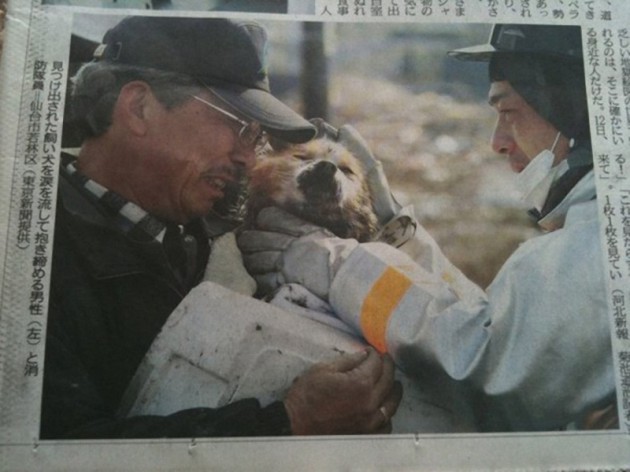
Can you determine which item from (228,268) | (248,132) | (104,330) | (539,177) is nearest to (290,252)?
(228,268)

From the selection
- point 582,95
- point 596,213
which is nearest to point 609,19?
Answer: point 582,95

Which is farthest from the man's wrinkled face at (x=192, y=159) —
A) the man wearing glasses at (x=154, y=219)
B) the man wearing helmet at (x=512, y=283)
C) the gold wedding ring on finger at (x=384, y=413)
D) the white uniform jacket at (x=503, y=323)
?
the gold wedding ring on finger at (x=384, y=413)

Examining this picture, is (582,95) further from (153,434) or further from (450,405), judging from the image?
(153,434)

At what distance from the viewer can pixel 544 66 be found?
1.32 metres

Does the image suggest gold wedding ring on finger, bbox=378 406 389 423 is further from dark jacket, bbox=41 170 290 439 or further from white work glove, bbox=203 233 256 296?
white work glove, bbox=203 233 256 296

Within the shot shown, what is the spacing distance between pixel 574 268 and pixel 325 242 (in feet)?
1.47

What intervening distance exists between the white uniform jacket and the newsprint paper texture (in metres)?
0.03

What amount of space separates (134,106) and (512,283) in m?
0.76

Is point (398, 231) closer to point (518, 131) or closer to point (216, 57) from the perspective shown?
point (518, 131)

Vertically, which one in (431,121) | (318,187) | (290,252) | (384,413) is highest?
(431,121)

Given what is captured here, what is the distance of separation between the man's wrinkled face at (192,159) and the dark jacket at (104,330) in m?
0.08

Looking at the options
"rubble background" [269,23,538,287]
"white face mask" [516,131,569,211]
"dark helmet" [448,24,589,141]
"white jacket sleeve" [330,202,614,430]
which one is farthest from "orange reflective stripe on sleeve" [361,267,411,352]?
"dark helmet" [448,24,589,141]

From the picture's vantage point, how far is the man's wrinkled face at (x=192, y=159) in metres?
1.23

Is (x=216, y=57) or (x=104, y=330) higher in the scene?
(x=216, y=57)
